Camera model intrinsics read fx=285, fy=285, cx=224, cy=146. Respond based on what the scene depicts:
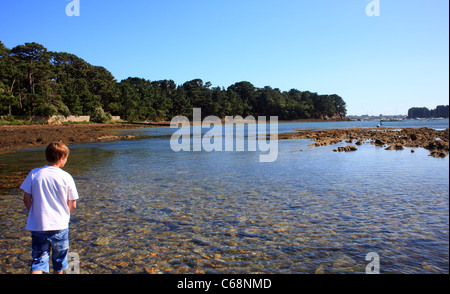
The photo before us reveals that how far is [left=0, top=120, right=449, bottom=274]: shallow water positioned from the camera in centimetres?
590

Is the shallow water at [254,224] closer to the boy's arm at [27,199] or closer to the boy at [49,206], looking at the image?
the boy at [49,206]

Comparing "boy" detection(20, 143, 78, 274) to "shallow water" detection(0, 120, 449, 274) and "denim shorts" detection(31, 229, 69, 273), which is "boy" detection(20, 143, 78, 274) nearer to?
"denim shorts" detection(31, 229, 69, 273)

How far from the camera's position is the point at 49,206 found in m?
4.53

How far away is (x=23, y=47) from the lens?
9162cm

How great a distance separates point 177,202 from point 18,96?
82956 mm

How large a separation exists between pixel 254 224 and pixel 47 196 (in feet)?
17.4

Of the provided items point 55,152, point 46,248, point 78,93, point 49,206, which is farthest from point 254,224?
point 78,93

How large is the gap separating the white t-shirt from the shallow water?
170 centimetres

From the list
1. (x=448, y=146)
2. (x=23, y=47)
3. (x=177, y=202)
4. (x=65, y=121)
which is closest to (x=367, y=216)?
(x=177, y=202)

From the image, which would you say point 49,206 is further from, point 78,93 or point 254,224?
point 78,93

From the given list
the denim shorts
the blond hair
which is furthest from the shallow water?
the blond hair

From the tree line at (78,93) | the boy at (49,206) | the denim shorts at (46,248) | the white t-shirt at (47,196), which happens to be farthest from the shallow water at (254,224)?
the tree line at (78,93)

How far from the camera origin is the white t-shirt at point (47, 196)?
4.47 m

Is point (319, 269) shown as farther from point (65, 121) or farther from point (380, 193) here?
point (65, 121)
